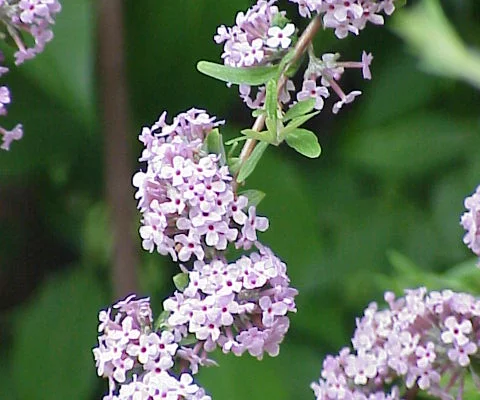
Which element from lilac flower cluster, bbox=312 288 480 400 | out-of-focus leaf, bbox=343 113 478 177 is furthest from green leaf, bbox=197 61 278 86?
out-of-focus leaf, bbox=343 113 478 177

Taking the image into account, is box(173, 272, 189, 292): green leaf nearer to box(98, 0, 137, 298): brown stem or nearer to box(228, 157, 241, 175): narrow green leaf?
box(228, 157, 241, 175): narrow green leaf

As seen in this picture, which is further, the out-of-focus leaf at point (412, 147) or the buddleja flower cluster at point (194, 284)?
the out-of-focus leaf at point (412, 147)

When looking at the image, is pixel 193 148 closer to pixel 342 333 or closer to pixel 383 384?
pixel 383 384

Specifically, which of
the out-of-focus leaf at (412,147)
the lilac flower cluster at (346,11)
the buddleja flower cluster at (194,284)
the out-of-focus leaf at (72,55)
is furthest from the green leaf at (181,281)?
the out-of-focus leaf at (412,147)

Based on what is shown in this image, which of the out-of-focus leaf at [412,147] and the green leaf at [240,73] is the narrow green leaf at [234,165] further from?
the out-of-focus leaf at [412,147]

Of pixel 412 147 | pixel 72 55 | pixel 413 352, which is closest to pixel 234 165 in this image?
pixel 413 352
